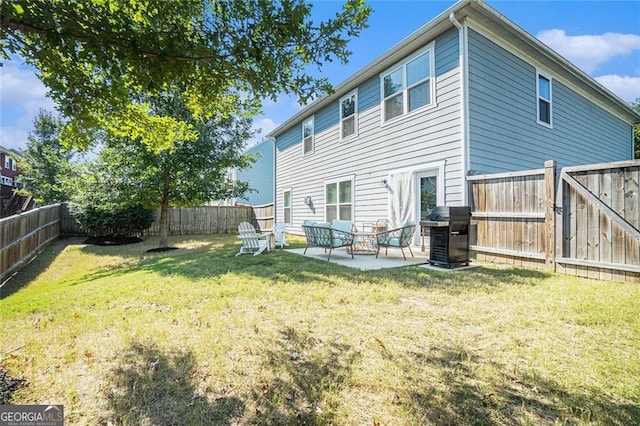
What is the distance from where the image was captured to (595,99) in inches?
444

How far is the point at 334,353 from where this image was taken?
2.54 m

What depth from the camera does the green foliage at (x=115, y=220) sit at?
12.5 meters

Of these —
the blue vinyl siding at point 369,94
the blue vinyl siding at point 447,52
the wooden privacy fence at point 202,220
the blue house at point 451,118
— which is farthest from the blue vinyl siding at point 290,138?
the blue vinyl siding at point 447,52

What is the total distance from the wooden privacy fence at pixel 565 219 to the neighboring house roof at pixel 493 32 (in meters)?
3.65

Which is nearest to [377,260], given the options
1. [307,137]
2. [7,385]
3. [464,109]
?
[464,109]

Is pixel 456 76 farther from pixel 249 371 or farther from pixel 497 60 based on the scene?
pixel 249 371

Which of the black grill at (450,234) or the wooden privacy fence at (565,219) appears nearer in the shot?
the wooden privacy fence at (565,219)

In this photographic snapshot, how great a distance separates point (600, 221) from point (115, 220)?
1529cm

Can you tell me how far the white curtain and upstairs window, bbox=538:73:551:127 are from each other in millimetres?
4393

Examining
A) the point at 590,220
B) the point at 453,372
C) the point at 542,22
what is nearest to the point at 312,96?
the point at 453,372

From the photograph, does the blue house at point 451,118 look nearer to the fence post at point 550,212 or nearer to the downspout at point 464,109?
the downspout at point 464,109

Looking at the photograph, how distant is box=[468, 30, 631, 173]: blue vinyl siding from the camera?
719 centimetres

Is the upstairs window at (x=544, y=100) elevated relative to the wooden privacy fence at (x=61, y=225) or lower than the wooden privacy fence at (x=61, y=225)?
elevated

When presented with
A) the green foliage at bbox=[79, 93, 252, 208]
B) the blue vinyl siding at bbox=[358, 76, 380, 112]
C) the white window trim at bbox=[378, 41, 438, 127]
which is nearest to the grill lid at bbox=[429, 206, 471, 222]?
the white window trim at bbox=[378, 41, 438, 127]
